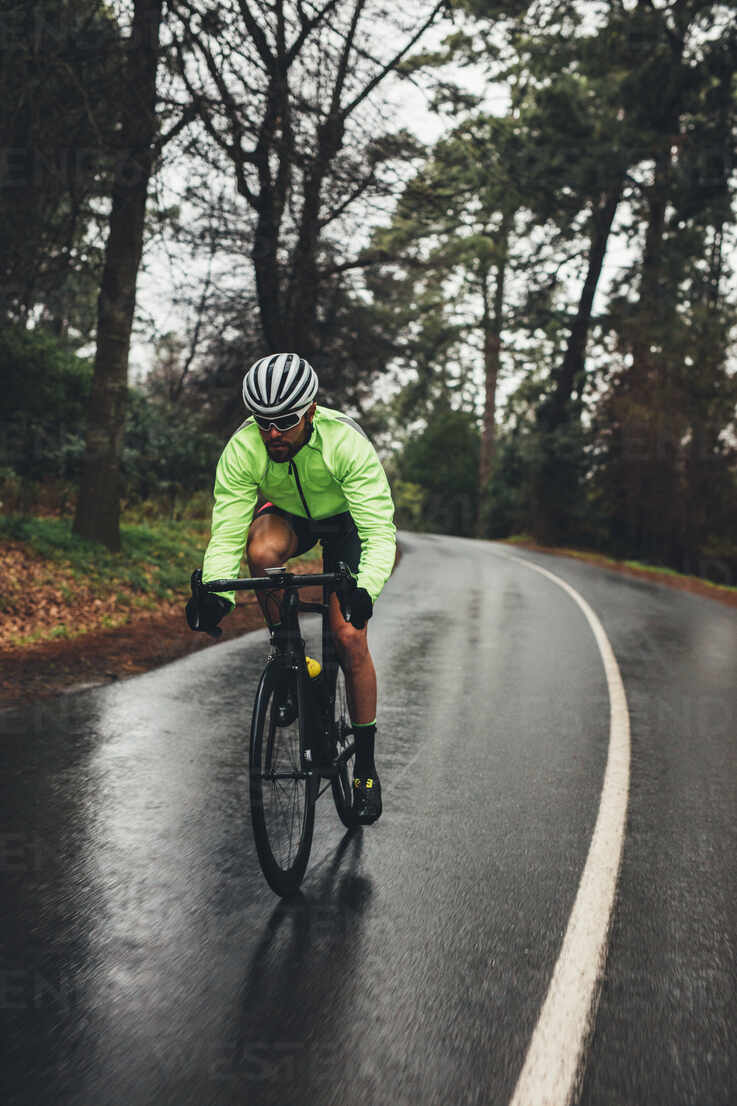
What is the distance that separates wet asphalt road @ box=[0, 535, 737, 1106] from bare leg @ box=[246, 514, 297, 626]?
1.15 meters

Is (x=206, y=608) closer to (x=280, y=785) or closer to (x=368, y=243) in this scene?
(x=280, y=785)

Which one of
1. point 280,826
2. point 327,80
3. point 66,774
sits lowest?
point 66,774

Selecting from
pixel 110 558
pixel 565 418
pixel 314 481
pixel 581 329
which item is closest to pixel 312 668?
pixel 314 481

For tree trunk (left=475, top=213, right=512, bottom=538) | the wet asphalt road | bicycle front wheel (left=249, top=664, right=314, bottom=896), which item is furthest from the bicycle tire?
tree trunk (left=475, top=213, right=512, bottom=538)

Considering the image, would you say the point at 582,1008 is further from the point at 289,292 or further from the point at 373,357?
the point at 373,357

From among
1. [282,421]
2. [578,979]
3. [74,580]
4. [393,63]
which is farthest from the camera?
A: [393,63]

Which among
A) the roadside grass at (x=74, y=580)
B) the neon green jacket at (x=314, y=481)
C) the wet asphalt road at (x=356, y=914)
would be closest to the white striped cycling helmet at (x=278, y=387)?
the neon green jacket at (x=314, y=481)

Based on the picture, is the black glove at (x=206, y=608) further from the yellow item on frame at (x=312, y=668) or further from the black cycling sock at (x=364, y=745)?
the black cycling sock at (x=364, y=745)

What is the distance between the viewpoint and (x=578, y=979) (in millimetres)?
3367

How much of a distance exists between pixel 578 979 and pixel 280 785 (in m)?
1.31

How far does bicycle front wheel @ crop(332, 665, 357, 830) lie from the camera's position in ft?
15.0

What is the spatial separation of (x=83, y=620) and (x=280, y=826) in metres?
6.89

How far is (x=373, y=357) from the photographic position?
24844 mm

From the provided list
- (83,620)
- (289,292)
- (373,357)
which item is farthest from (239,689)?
(373,357)
